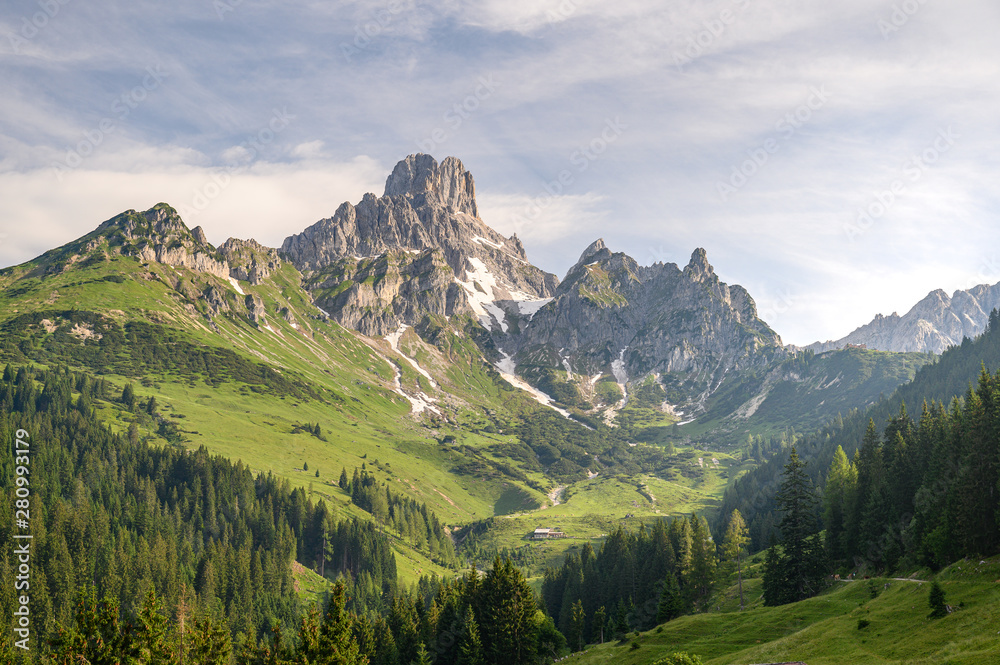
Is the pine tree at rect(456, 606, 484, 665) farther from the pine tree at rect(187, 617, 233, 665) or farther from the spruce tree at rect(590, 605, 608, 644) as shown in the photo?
the pine tree at rect(187, 617, 233, 665)

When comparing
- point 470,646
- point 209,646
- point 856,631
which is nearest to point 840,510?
point 856,631

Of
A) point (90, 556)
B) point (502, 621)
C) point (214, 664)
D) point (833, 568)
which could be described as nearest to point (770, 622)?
point (833, 568)

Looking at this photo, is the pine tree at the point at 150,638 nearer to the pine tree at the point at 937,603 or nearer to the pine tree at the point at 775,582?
the pine tree at the point at 937,603

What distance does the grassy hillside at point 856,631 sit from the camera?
45.9 metres

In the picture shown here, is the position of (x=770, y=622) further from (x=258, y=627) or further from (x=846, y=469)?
(x=258, y=627)

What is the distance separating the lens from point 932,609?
5369 centimetres

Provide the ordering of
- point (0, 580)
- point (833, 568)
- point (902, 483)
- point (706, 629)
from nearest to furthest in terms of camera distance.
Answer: point (706, 629) < point (902, 483) < point (833, 568) < point (0, 580)

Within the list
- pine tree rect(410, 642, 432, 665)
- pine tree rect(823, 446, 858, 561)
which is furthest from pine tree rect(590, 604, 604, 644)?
pine tree rect(823, 446, 858, 561)

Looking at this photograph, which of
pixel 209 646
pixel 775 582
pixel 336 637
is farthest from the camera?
pixel 775 582

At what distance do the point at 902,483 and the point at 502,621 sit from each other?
61893 mm

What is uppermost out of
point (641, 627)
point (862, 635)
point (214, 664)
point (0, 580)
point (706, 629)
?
point (0, 580)

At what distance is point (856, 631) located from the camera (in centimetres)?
5616

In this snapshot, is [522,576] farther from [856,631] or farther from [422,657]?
[856,631]

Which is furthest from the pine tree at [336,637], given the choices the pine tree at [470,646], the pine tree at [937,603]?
the pine tree at [937,603]
